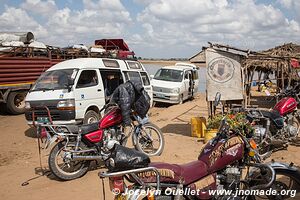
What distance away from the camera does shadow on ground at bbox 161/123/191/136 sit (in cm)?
899

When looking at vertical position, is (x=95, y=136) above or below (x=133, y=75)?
below

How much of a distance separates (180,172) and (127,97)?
9.24 ft

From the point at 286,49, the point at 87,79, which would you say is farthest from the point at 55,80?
the point at 286,49

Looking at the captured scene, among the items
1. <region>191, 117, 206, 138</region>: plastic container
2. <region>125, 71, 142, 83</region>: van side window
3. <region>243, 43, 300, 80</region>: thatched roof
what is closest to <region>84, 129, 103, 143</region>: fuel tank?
<region>191, 117, 206, 138</region>: plastic container

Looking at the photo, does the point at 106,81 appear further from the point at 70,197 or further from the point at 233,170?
the point at 233,170

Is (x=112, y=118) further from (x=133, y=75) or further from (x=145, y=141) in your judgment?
(x=133, y=75)

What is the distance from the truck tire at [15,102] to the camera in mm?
11305

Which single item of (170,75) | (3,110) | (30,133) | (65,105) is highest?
(170,75)

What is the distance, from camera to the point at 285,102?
21.9ft

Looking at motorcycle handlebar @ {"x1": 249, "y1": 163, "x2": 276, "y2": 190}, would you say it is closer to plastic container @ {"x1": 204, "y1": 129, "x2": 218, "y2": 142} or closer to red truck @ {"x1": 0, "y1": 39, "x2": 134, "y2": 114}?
plastic container @ {"x1": 204, "y1": 129, "x2": 218, "y2": 142}

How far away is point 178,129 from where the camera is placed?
9422 mm

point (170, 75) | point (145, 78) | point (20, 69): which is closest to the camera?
point (145, 78)

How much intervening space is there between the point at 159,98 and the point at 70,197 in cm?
1029

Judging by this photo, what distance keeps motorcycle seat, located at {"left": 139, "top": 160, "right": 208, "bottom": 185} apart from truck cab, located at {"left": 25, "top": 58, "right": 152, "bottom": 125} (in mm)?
4744
